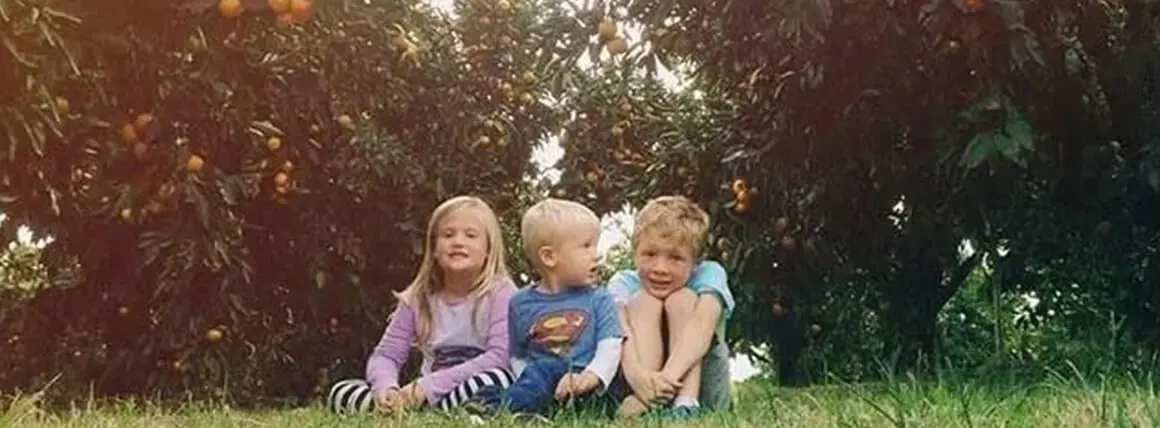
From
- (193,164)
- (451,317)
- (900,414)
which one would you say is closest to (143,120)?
(193,164)

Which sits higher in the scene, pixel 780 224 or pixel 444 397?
pixel 780 224

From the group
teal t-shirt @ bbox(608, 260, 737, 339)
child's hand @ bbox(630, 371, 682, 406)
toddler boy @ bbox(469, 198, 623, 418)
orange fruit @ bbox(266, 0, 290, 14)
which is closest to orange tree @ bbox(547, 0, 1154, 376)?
teal t-shirt @ bbox(608, 260, 737, 339)

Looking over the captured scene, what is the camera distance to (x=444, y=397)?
14.5 ft

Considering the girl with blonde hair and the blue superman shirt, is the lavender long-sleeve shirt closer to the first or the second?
the girl with blonde hair

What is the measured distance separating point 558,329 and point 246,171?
9.87 feet

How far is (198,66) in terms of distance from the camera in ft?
20.3

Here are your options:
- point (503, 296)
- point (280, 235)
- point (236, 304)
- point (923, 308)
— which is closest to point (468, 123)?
point (280, 235)

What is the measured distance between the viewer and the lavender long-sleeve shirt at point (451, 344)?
14.9ft

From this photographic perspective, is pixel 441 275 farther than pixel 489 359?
Yes

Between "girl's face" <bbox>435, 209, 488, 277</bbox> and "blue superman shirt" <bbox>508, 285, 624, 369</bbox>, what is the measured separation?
0.23m

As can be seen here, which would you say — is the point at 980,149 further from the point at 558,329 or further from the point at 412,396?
the point at 412,396

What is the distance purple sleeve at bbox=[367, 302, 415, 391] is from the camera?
183 inches

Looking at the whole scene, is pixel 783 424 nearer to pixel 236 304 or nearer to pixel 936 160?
pixel 936 160

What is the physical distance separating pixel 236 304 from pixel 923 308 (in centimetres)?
307
